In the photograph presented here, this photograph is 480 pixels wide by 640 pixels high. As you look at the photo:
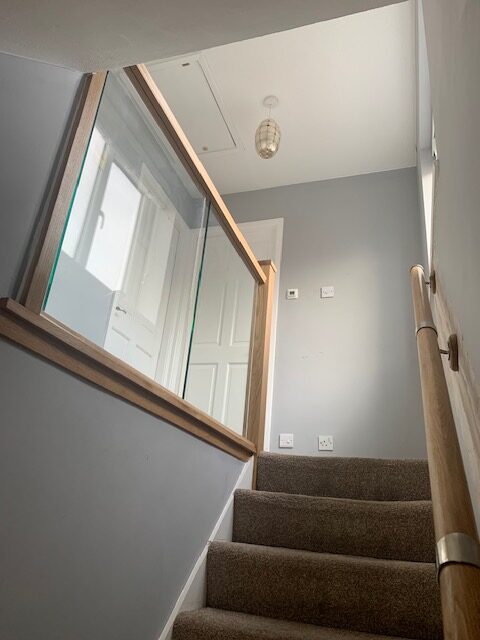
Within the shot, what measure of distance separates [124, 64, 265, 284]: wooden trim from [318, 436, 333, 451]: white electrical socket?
1.42 metres

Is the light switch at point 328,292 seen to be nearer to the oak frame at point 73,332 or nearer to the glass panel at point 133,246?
the glass panel at point 133,246

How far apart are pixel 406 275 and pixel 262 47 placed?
1931 mm

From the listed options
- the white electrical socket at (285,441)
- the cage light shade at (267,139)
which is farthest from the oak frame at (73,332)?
the white electrical socket at (285,441)

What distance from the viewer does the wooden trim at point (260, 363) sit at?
8.28 ft

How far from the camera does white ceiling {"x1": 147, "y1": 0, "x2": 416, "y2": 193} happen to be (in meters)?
3.28

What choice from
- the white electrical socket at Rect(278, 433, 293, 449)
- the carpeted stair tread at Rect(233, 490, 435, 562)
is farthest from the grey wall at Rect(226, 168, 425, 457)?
the carpeted stair tread at Rect(233, 490, 435, 562)

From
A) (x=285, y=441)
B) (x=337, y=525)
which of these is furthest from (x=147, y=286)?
(x=285, y=441)

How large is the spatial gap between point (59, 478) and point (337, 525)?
50.3 inches

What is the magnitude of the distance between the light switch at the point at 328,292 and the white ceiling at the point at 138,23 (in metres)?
3.00

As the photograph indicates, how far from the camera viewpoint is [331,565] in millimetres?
1732

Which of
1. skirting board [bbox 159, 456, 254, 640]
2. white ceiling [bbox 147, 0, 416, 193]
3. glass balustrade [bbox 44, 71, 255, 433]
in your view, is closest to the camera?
skirting board [bbox 159, 456, 254, 640]

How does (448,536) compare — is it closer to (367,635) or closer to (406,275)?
(367,635)

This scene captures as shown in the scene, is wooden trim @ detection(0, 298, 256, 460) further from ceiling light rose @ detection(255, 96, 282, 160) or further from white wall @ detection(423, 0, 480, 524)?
ceiling light rose @ detection(255, 96, 282, 160)

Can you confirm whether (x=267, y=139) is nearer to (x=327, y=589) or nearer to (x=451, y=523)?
(x=327, y=589)
